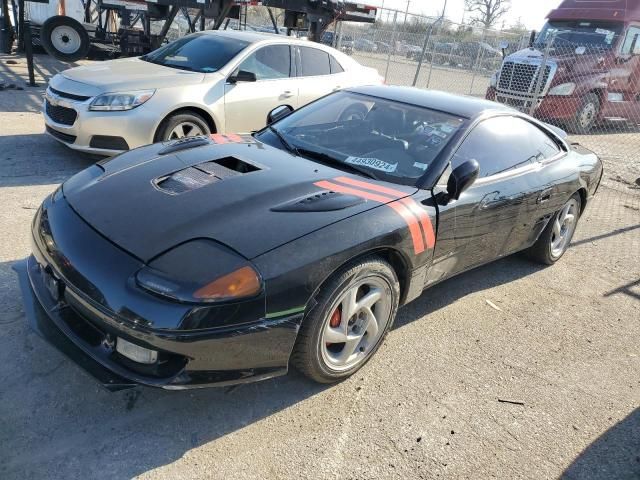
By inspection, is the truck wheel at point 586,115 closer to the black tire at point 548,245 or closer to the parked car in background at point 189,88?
the parked car in background at point 189,88

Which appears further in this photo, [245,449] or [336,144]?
[336,144]

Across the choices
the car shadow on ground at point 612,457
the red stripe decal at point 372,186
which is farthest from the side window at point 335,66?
the car shadow on ground at point 612,457

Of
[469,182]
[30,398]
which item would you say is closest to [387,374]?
[469,182]

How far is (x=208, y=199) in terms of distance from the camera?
8.89 ft

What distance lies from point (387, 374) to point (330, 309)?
693mm

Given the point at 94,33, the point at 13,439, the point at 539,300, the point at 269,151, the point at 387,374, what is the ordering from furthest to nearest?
the point at 94,33 → the point at 539,300 → the point at 269,151 → the point at 387,374 → the point at 13,439

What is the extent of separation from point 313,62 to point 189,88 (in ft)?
6.33

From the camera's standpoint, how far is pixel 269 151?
346cm

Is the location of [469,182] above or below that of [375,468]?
above

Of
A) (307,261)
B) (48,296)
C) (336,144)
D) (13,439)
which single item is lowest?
(13,439)

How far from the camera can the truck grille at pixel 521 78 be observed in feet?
36.9

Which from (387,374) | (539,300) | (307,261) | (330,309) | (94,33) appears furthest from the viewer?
(94,33)

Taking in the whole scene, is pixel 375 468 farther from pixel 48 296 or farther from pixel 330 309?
pixel 48 296

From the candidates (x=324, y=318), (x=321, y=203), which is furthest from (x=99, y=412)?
(x=321, y=203)
